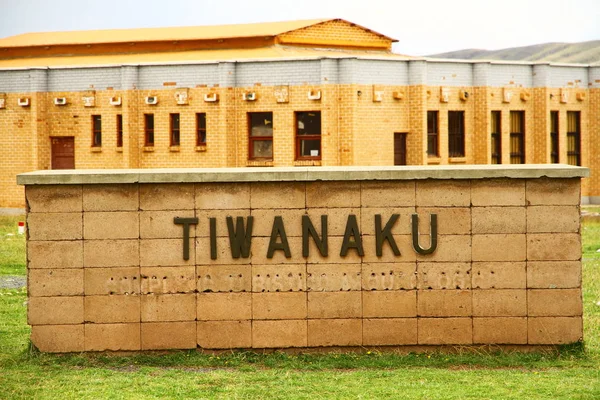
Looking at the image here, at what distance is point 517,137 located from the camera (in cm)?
4081

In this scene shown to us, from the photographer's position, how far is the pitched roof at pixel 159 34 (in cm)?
4116

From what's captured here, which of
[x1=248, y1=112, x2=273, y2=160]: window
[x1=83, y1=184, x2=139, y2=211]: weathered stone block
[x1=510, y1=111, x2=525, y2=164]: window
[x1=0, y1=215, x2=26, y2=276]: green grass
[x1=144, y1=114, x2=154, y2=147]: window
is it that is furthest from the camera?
[x1=510, y1=111, x2=525, y2=164]: window

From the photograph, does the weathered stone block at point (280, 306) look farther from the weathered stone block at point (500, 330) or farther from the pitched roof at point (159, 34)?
the pitched roof at point (159, 34)

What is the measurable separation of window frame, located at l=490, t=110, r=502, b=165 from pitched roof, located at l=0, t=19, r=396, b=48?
626 cm

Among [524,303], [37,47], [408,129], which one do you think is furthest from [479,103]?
[524,303]

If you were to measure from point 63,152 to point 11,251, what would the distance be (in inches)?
686

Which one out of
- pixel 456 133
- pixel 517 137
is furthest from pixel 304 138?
pixel 517 137

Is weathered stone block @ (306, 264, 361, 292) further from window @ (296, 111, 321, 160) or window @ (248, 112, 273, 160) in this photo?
window @ (248, 112, 273, 160)

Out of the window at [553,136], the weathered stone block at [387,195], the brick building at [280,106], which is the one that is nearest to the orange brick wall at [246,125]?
the brick building at [280,106]

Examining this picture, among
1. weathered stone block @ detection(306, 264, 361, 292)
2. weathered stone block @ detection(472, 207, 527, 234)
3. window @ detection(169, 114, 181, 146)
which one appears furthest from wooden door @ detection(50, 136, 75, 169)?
weathered stone block @ detection(472, 207, 527, 234)

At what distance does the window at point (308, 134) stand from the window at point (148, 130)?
581 centimetres

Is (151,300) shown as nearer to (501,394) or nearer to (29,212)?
(29,212)

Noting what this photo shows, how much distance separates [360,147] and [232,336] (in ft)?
86.5

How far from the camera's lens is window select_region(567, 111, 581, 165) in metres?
42.2
